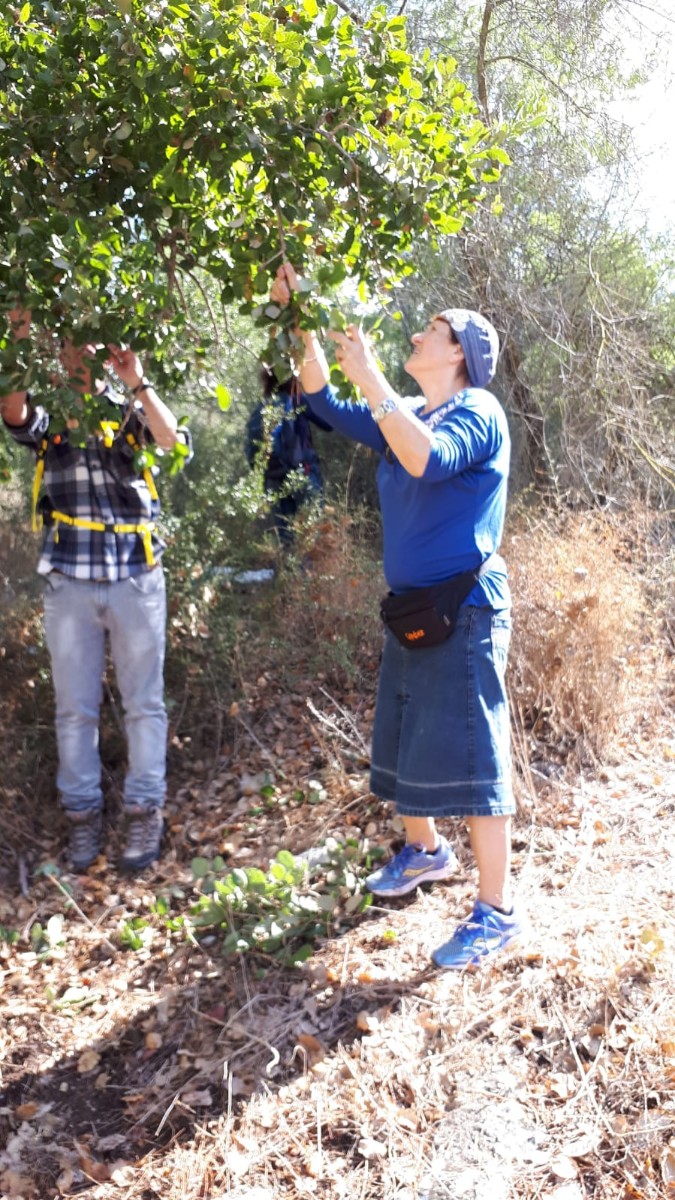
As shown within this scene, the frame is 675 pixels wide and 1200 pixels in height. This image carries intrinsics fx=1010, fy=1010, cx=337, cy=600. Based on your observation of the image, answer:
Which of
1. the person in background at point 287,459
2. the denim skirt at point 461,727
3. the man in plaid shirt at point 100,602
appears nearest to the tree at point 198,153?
the denim skirt at point 461,727

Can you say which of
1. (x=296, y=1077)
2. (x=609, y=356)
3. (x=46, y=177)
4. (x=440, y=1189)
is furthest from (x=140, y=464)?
(x=609, y=356)

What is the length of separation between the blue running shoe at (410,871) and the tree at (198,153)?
197cm

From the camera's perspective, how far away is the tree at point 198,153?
213cm

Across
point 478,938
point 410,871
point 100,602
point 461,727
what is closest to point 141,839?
point 100,602

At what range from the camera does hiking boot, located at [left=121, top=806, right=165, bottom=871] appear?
4191mm

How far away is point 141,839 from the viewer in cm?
420

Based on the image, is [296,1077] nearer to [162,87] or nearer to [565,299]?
[162,87]

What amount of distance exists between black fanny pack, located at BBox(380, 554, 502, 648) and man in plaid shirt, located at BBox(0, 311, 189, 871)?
134 centimetres

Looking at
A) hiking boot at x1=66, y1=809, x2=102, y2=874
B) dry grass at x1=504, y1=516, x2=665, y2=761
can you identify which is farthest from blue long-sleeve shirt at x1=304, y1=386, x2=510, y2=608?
hiking boot at x1=66, y1=809, x2=102, y2=874

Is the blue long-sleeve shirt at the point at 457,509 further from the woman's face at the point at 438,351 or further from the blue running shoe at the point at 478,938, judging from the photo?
A: the blue running shoe at the point at 478,938

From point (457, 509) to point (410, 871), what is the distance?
1.37 metres

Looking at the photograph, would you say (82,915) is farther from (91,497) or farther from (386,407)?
(386,407)

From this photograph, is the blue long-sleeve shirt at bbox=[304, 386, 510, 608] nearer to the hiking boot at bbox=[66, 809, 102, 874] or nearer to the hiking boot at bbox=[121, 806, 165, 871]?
the hiking boot at bbox=[121, 806, 165, 871]

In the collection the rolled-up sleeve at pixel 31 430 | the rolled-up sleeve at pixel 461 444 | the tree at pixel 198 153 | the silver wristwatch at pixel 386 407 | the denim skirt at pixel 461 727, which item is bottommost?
the denim skirt at pixel 461 727
